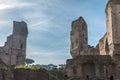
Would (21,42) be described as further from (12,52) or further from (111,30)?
(111,30)

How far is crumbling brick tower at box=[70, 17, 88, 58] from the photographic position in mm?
39031

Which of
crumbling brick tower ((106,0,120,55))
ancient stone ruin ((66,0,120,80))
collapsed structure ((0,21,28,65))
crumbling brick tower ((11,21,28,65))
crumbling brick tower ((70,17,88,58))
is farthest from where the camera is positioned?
crumbling brick tower ((11,21,28,65))

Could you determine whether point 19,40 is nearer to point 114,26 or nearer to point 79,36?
point 79,36

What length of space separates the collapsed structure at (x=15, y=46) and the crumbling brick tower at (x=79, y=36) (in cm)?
1273

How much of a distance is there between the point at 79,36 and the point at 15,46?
15.2 m

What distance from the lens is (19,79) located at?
79.5 feet

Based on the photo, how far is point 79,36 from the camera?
129 feet

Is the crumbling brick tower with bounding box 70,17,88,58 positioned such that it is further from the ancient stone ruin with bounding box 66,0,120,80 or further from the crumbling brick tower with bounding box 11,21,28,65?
the crumbling brick tower with bounding box 11,21,28,65

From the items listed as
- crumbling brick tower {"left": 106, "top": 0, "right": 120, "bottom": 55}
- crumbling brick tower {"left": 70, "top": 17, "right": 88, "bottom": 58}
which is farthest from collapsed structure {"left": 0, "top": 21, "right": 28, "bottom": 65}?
crumbling brick tower {"left": 106, "top": 0, "right": 120, "bottom": 55}

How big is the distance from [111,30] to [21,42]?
965 inches

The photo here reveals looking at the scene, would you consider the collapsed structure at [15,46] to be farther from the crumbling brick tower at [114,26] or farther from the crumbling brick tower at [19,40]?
the crumbling brick tower at [114,26]

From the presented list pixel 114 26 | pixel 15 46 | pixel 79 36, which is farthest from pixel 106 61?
pixel 15 46

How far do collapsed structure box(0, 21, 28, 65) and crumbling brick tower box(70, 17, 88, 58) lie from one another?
501 inches

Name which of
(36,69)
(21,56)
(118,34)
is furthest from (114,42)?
(21,56)
